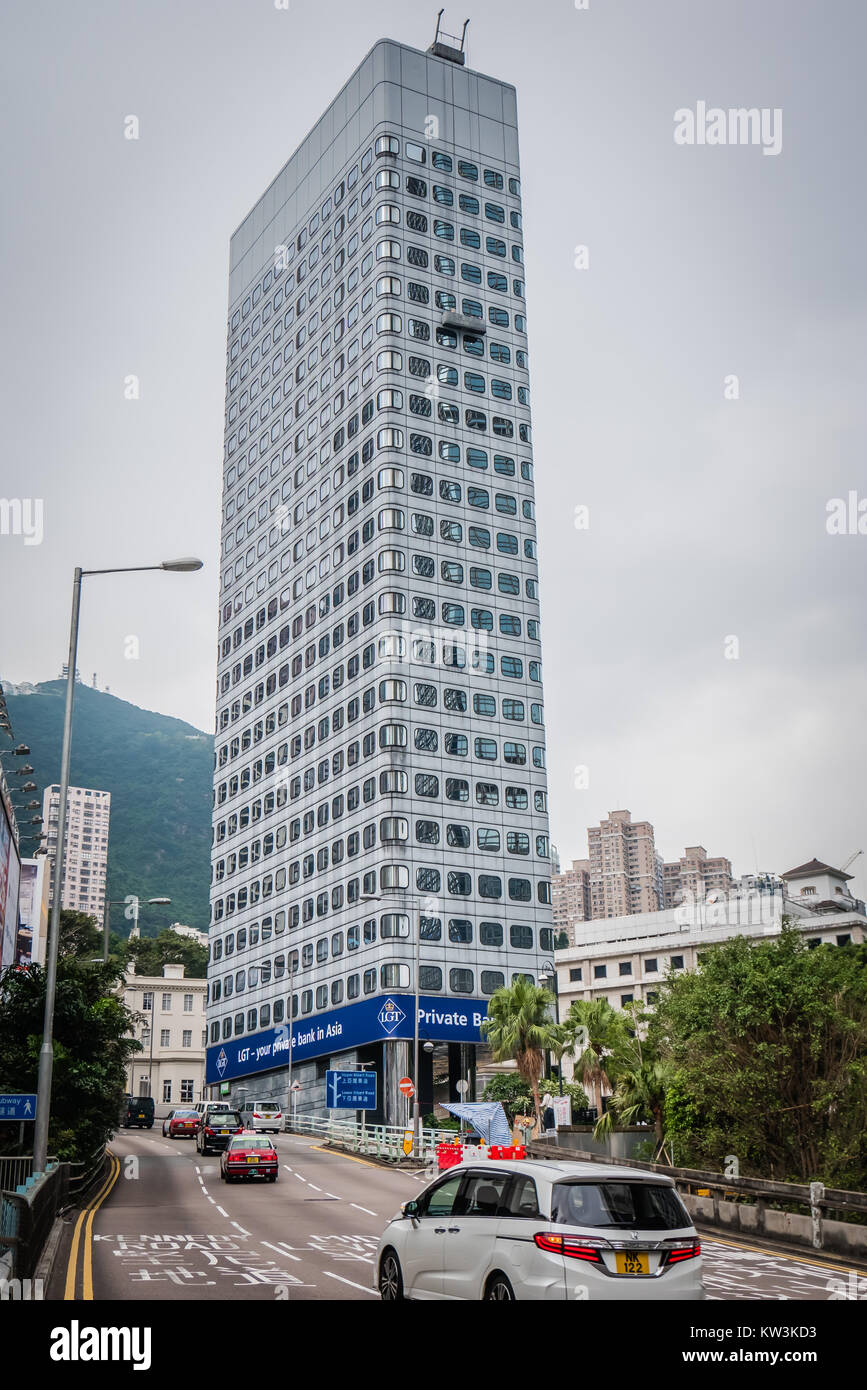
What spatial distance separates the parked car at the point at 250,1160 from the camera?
126ft

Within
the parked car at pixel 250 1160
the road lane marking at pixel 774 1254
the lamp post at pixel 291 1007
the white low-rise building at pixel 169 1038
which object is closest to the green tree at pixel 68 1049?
the parked car at pixel 250 1160

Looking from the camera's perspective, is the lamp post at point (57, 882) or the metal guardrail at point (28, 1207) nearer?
the metal guardrail at point (28, 1207)

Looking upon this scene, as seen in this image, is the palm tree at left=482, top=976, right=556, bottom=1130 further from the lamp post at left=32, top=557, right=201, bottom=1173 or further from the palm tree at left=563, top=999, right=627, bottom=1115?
the lamp post at left=32, top=557, right=201, bottom=1173

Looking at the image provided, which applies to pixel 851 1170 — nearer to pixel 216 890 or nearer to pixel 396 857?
pixel 396 857

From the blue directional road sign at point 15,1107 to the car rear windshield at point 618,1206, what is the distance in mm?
18131

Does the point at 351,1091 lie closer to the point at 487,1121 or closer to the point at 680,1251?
the point at 487,1121

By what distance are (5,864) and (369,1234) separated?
108 ft

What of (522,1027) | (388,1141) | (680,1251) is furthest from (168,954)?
(680,1251)

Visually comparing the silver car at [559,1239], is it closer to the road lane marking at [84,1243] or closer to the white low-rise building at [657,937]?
the road lane marking at [84,1243]

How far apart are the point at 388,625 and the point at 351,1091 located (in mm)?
32925

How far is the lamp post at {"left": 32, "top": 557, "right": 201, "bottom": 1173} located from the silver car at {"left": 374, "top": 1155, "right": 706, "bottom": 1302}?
1110cm

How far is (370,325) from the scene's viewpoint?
3556 inches

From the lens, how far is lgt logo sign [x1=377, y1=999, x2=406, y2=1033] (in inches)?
2960

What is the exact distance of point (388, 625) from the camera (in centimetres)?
8238
